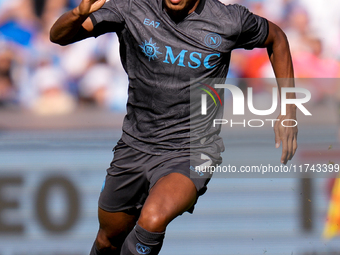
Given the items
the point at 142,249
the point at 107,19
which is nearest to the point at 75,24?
the point at 107,19

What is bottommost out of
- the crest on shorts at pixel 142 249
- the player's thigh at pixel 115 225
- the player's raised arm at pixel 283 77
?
the player's thigh at pixel 115 225

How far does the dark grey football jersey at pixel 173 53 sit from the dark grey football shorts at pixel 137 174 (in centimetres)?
8

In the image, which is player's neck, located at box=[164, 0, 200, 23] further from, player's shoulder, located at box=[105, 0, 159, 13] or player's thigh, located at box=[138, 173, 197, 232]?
player's thigh, located at box=[138, 173, 197, 232]

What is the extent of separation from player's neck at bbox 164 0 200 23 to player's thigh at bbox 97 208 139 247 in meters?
1.36

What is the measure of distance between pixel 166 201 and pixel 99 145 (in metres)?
2.21

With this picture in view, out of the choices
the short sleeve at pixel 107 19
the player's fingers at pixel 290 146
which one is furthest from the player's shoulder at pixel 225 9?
the player's fingers at pixel 290 146

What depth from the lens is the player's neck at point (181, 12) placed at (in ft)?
9.00

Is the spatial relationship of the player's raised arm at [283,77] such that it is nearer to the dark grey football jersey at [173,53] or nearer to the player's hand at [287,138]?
the player's hand at [287,138]

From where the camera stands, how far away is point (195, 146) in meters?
2.84

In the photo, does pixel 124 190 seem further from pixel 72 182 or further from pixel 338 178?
pixel 338 178

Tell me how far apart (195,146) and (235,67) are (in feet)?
6.94

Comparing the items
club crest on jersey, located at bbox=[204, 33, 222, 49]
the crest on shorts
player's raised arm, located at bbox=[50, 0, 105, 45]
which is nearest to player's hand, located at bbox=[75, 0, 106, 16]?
player's raised arm, located at bbox=[50, 0, 105, 45]

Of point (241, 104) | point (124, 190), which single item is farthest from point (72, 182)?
point (241, 104)

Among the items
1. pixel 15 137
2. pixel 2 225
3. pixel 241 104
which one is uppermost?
pixel 241 104
